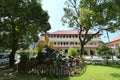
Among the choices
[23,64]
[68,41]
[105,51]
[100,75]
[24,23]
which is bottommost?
[100,75]

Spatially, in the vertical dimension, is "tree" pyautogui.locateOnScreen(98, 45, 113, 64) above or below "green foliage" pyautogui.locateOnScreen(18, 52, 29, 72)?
above

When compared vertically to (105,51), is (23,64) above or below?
below

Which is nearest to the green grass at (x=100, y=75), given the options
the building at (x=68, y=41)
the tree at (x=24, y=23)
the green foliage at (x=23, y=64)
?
the green foliage at (x=23, y=64)

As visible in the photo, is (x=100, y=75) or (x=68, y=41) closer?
(x=100, y=75)

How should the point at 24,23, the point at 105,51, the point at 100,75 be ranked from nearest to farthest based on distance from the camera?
the point at 100,75, the point at 24,23, the point at 105,51

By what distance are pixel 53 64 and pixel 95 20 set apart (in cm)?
1474

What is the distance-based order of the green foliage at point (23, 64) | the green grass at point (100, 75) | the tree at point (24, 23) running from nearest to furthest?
1. the green grass at point (100, 75)
2. the green foliage at point (23, 64)
3. the tree at point (24, 23)

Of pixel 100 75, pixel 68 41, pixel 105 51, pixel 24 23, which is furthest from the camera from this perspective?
pixel 68 41

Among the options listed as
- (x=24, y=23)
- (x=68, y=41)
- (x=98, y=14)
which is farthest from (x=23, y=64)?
(x=68, y=41)

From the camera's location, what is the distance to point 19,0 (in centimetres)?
1548

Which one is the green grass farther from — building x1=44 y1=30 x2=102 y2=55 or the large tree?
building x1=44 y1=30 x2=102 y2=55

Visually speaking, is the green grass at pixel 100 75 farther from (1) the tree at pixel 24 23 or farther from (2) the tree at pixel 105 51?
(2) the tree at pixel 105 51

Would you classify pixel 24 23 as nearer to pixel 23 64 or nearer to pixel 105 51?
pixel 23 64

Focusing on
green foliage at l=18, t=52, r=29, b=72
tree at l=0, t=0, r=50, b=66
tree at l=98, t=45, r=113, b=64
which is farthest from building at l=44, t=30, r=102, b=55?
green foliage at l=18, t=52, r=29, b=72
